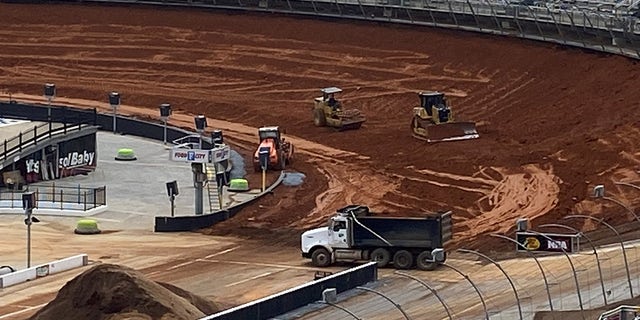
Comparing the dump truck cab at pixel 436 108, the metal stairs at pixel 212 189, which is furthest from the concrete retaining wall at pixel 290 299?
the dump truck cab at pixel 436 108

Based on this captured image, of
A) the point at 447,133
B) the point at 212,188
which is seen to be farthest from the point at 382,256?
the point at 447,133

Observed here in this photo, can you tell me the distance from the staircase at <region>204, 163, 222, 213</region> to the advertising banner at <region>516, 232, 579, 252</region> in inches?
793

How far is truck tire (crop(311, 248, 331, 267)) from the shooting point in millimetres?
44812

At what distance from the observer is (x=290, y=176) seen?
58562mm

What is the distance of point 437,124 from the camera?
6366 centimetres

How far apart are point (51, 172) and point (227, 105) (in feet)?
56.8

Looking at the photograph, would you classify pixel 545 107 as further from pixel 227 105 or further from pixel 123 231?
pixel 123 231

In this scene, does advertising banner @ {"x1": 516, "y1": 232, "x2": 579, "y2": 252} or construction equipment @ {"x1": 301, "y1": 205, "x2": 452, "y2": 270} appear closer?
advertising banner @ {"x1": 516, "y1": 232, "x2": 579, "y2": 252}

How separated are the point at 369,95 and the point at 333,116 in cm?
806

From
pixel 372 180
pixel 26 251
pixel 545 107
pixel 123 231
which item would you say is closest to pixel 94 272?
pixel 26 251

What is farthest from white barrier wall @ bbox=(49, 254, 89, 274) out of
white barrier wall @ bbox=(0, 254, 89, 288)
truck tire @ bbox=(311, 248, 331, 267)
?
truck tire @ bbox=(311, 248, 331, 267)

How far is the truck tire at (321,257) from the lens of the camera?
147ft

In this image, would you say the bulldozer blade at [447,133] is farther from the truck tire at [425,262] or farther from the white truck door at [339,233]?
the truck tire at [425,262]

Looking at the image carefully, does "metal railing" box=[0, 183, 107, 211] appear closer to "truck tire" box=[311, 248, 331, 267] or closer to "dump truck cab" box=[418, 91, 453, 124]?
"truck tire" box=[311, 248, 331, 267]
